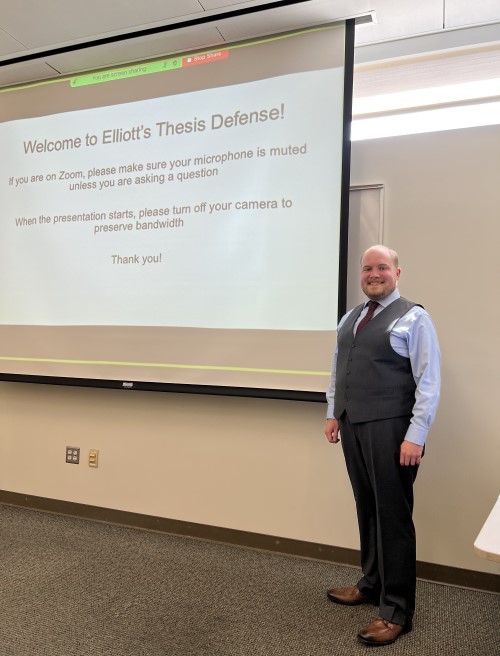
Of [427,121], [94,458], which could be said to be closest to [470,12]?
[427,121]

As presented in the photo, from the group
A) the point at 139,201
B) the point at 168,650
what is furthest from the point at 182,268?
→ the point at 168,650

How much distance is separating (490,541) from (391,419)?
0.89 m

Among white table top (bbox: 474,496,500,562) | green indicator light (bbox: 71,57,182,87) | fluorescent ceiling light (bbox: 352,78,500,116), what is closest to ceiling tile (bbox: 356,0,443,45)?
fluorescent ceiling light (bbox: 352,78,500,116)

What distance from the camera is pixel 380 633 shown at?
1.90 meters

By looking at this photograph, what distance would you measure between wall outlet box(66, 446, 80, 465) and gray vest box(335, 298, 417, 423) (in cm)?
179

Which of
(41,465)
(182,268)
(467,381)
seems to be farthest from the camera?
(41,465)

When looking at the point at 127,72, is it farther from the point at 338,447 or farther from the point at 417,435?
the point at 417,435

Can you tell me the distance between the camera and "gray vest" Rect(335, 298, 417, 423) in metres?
1.96

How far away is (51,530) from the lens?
2.91 m

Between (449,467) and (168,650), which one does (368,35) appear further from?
(168,650)

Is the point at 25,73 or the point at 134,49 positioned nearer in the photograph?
the point at 134,49

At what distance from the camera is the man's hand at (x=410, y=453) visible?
1884 mm

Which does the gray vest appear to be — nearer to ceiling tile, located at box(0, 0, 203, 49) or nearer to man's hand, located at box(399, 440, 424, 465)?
man's hand, located at box(399, 440, 424, 465)

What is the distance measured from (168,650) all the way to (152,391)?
1.34m
